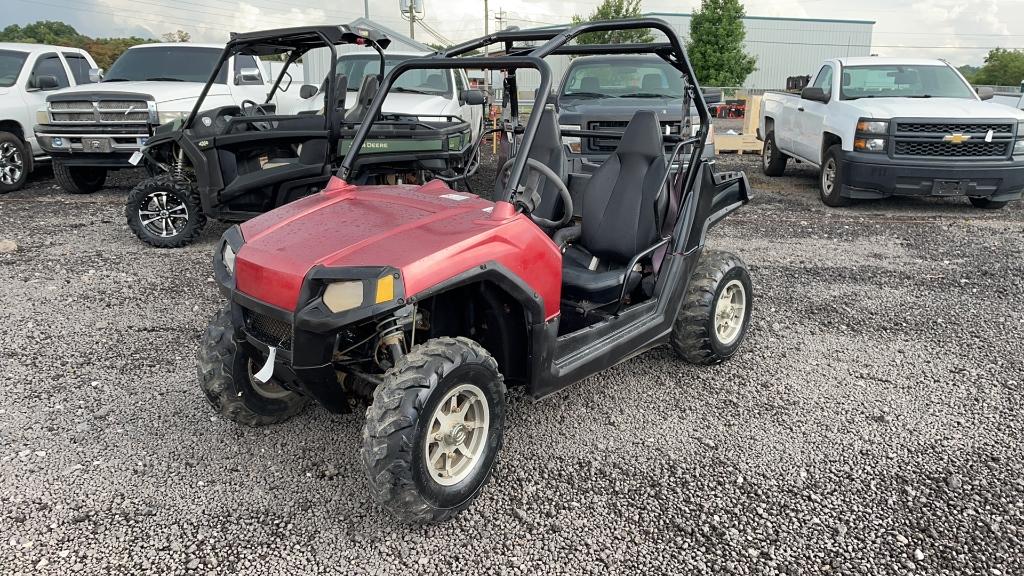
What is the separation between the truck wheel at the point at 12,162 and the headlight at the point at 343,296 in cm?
1013

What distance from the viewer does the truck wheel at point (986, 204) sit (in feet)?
30.6

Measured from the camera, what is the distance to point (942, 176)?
8398mm

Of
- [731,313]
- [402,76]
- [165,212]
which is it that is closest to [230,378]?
[731,313]

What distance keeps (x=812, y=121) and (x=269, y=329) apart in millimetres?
8994

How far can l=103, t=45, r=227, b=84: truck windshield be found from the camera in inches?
397

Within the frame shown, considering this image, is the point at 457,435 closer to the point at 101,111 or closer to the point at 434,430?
the point at 434,430

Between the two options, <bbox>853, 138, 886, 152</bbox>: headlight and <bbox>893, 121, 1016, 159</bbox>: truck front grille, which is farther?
<bbox>853, 138, 886, 152</bbox>: headlight

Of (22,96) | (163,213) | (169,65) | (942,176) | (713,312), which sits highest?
(169,65)

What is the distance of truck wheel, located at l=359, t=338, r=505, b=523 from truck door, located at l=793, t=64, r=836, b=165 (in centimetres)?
824

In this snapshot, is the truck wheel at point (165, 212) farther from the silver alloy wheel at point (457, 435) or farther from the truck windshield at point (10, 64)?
the silver alloy wheel at point (457, 435)

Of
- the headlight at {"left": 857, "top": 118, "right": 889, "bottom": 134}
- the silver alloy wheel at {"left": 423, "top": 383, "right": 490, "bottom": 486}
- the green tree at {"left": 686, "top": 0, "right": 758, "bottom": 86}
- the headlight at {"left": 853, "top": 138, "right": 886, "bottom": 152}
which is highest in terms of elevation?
the green tree at {"left": 686, "top": 0, "right": 758, "bottom": 86}

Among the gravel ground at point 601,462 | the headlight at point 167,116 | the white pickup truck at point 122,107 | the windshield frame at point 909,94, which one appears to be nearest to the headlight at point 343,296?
the gravel ground at point 601,462

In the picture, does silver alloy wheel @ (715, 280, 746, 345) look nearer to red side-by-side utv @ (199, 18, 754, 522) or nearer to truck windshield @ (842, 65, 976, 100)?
red side-by-side utv @ (199, 18, 754, 522)

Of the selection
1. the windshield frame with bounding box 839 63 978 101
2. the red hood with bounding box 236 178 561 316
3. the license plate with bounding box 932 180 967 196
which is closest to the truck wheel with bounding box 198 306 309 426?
the red hood with bounding box 236 178 561 316
